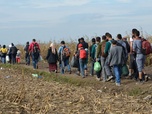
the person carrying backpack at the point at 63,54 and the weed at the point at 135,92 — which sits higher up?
the person carrying backpack at the point at 63,54

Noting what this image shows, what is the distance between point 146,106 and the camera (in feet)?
32.3

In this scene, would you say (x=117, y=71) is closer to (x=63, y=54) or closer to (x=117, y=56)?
(x=117, y=56)

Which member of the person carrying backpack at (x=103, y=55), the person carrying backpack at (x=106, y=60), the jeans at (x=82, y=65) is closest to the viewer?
the person carrying backpack at (x=106, y=60)

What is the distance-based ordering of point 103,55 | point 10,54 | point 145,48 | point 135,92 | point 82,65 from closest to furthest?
point 135,92
point 145,48
point 103,55
point 82,65
point 10,54

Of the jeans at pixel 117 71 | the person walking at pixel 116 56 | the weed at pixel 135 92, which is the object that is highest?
the person walking at pixel 116 56

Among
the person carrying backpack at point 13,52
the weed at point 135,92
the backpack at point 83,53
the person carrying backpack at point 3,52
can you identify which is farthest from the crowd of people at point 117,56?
the person carrying backpack at point 3,52

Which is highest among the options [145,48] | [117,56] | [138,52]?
[145,48]

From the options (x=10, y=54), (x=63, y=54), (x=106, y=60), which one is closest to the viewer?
(x=106, y=60)

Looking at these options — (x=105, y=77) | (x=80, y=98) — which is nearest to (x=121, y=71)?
(x=105, y=77)

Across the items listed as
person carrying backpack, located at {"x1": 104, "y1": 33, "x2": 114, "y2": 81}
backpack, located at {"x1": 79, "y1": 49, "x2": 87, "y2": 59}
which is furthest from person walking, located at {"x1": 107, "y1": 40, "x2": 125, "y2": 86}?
backpack, located at {"x1": 79, "y1": 49, "x2": 87, "y2": 59}

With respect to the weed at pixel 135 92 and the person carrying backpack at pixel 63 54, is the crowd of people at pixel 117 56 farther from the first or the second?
the person carrying backpack at pixel 63 54

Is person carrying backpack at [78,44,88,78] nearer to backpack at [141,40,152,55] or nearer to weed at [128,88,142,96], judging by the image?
backpack at [141,40,152,55]

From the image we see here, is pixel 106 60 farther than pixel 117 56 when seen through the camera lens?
Yes

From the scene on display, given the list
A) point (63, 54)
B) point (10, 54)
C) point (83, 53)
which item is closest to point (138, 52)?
point (83, 53)
